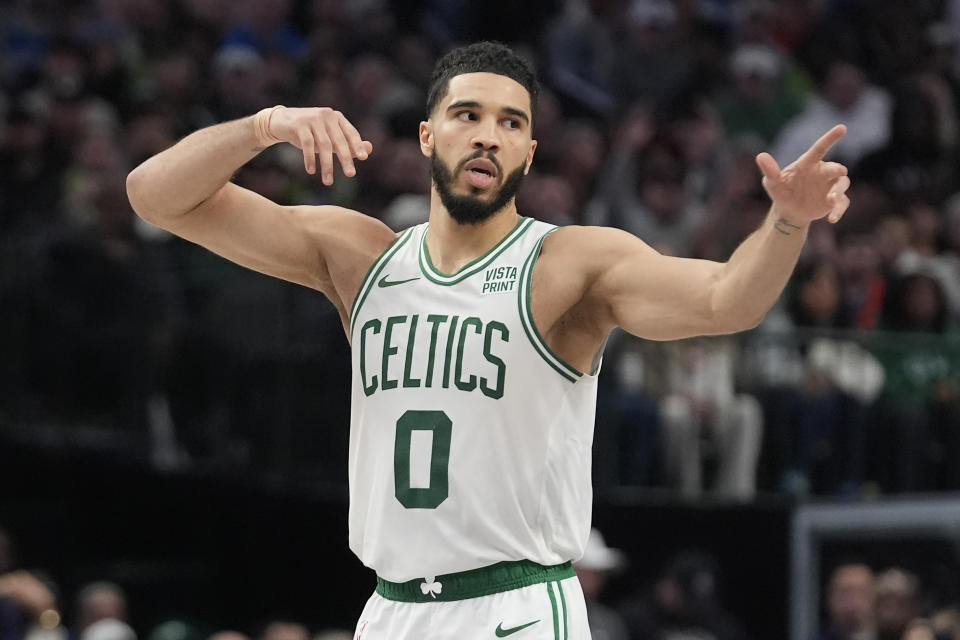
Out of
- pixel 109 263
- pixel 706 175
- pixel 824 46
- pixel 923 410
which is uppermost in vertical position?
pixel 824 46

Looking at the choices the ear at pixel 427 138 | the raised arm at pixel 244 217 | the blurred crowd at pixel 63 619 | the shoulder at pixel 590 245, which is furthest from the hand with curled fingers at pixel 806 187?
the blurred crowd at pixel 63 619

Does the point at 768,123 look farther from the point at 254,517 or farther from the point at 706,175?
the point at 254,517

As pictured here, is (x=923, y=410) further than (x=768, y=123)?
No

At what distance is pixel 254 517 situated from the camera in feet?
38.4

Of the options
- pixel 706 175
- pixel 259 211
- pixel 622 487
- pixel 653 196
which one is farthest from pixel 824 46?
pixel 259 211

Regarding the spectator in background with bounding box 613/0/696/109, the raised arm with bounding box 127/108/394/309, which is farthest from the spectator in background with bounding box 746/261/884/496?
the raised arm with bounding box 127/108/394/309

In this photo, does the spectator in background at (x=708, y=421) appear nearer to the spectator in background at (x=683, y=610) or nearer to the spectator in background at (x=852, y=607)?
the spectator in background at (x=683, y=610)

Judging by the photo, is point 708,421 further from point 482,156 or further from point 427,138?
point 482,156

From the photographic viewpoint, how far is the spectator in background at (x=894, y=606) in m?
9.94

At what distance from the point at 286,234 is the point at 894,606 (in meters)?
6.14

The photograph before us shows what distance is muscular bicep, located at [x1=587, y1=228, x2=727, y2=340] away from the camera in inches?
170

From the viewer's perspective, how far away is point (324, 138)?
176 inches

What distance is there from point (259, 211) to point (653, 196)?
7.93 metres

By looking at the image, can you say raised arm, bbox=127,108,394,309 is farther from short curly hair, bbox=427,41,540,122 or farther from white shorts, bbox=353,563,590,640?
white shorts, bbox=353,563,590,640
